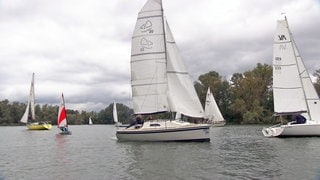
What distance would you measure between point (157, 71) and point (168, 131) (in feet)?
20.1

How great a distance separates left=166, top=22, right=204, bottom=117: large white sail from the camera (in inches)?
1455

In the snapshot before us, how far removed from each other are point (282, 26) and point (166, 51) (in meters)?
13.1

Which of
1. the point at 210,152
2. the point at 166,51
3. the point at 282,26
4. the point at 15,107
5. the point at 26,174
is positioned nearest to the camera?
the point at 26,174

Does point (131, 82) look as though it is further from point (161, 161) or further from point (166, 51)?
point (161, 161)

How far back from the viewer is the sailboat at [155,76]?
121ft

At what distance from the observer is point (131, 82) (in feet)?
128

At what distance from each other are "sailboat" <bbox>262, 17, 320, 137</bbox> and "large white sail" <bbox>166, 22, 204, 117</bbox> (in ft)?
28.9

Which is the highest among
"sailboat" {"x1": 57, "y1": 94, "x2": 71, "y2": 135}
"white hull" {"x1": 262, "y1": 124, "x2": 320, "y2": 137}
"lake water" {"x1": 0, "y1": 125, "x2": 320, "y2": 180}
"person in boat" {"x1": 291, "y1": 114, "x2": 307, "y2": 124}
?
A: "sailboat" {"x1": 57, "y1": 94, "x2": 71, "y2": 135}

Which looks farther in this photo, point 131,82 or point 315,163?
point 131,82

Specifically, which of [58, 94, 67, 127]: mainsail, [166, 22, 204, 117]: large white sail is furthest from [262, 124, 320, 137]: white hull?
[58, 94, 67, 127]: mainsail


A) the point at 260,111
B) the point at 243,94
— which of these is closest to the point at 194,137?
the point at 260,111

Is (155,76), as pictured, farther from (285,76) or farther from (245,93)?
(245,93)

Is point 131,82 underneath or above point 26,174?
above

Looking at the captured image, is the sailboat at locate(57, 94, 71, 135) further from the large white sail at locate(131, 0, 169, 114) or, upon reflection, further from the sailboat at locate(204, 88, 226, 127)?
the sailboat at locate(204, 88, 226, 127)
